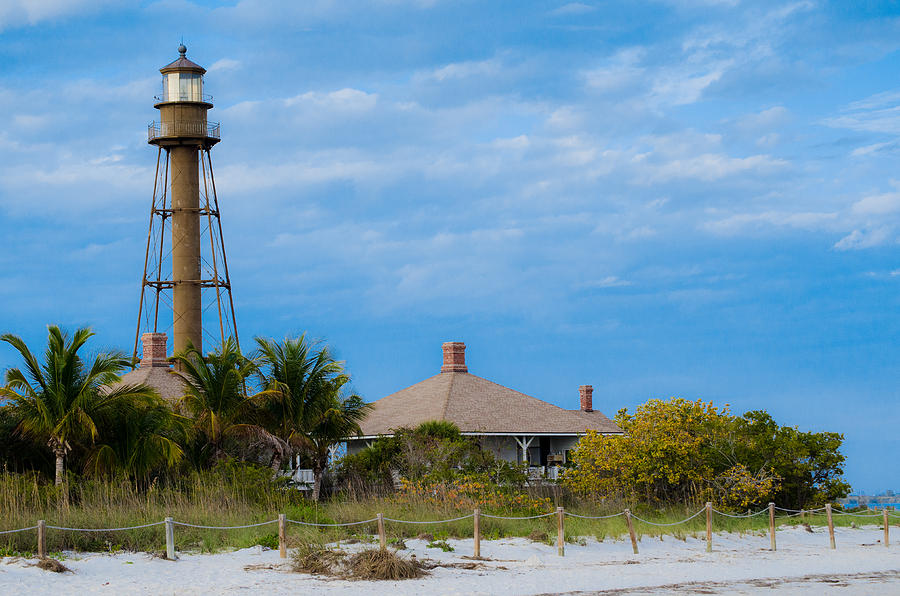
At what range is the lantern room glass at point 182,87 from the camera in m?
42.2

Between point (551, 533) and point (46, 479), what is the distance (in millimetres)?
10938

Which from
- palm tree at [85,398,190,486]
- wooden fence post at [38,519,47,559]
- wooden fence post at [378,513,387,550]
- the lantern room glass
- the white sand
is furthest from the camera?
the lantern room glass

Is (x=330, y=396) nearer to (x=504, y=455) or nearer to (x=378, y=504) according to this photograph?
(x=378, y=504)

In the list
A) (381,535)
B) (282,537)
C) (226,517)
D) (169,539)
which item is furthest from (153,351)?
(381,535)

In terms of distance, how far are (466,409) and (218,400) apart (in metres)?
10.9

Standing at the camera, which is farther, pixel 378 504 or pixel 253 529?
pixel 378 504

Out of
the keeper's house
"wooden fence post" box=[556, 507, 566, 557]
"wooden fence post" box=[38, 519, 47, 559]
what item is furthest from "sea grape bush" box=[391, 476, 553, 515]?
the keeper's house

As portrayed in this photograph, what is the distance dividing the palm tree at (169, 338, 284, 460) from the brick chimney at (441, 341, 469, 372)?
13.2 m

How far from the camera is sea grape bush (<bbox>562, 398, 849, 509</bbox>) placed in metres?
27.2

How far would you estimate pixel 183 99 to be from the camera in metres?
42.1

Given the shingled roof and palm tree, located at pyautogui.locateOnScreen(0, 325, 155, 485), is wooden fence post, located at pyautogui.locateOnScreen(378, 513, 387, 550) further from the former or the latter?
the shingled roof

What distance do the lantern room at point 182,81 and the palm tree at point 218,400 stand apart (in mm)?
17338

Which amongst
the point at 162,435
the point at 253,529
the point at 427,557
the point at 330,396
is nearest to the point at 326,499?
the point at 330,396

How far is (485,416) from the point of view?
3600 centimetres
